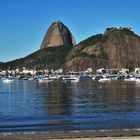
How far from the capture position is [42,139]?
27016 mm

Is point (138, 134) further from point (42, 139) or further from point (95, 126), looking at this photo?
point (95, 126)

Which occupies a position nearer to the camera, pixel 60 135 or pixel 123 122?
pixel 60 135

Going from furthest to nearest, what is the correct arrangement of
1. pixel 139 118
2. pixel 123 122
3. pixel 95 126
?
1. pixel 139 118
2. pixel 123 122
3. pixel 95 126

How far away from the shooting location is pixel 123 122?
4509 centimetres

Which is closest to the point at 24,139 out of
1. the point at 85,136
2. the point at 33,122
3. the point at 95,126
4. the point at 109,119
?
the point at 85,136

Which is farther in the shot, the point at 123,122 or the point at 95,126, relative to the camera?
the point at 123,122

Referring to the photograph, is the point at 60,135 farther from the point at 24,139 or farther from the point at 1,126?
the point at 1,126

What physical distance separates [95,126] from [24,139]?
15.5 metres

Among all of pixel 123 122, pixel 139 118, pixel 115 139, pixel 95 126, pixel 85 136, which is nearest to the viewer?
pixel 115 139

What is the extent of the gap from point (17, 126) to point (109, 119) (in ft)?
36.0

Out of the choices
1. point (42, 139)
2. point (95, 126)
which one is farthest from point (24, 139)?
point (95, 126)

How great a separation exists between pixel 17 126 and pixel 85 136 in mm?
16102

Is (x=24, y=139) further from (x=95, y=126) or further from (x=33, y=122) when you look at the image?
(x=33, y=122)

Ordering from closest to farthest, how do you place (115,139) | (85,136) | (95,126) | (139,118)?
1. (115,139)
2. (85,136)
3. (95,126)
4. (139,118)
